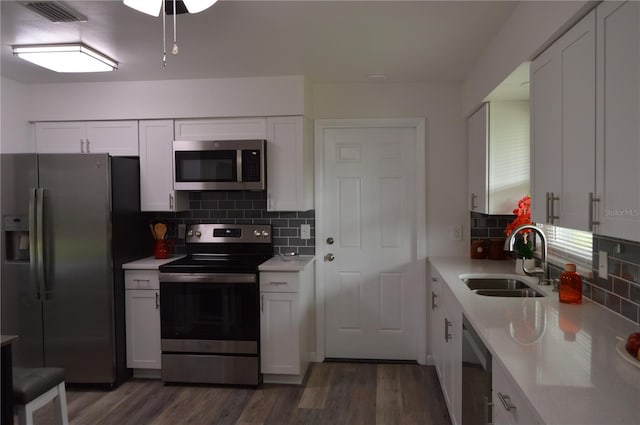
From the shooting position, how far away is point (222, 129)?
146 inches

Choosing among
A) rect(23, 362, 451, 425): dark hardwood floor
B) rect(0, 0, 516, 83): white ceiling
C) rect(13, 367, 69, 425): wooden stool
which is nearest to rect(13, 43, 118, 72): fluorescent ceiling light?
rect(0, 0, 516, 83): white ceiling

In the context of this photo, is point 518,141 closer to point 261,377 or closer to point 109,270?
point 261,377

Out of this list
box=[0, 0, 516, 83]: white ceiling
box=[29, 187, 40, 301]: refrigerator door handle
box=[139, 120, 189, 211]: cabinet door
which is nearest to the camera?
box=[0, 0, 516, 83]: white ceiling

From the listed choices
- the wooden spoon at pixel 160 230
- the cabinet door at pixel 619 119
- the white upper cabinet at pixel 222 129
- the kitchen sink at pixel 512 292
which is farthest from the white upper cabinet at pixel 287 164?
the cabinet door at pixel 619 119

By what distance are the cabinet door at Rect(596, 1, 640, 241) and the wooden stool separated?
2646 mm

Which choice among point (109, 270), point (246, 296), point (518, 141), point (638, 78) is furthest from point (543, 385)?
point (109, 270)

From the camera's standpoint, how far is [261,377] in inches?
137

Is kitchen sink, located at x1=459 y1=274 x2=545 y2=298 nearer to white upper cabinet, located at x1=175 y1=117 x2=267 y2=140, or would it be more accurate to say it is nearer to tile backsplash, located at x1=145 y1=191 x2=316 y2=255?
tile backsplash, located at x1=145 y1=191 x2=316 y2=255

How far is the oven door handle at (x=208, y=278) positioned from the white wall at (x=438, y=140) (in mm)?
1567

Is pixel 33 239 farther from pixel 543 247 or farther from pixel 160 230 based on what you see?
pixel 543 247

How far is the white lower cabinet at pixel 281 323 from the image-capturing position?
11.1 feet

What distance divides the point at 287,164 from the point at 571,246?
208 cm

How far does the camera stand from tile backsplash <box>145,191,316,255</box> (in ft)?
13.0

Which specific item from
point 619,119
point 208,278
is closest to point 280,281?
point 208,278
